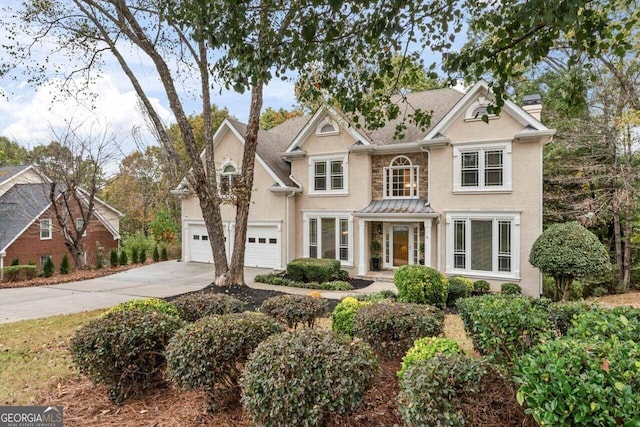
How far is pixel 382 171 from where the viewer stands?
52.6 ft

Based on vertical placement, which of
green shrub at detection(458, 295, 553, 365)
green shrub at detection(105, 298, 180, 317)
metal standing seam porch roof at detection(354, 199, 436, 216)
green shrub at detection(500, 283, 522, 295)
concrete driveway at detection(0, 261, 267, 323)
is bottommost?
concrete driveway at detection(0, 261, 267, 323)

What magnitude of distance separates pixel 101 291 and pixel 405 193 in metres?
12.2

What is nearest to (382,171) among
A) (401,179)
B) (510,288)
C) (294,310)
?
(401,179)

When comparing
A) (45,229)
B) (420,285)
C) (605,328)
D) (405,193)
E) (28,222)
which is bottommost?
(420,285)

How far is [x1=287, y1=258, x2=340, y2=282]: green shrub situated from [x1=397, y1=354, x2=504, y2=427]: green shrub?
37.5ft

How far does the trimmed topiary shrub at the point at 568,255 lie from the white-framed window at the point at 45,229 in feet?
85.1

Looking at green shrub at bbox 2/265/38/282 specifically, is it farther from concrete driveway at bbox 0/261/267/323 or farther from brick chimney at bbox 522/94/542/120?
brick chimney at bbox 522/94/542/120

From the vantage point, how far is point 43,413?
4.00 meters

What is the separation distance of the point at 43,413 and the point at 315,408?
3235 mm

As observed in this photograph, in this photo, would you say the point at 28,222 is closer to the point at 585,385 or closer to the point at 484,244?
the point at 484,244

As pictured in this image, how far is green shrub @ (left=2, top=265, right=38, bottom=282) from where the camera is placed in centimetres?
1491

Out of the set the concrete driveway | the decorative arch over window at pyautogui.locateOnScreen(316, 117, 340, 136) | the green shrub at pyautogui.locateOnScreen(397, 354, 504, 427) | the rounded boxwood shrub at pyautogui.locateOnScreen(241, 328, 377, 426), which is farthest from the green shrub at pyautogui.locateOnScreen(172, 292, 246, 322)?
the decorative arch over window at pyautogui.locateOnScreen(316, 117, 340, 136)

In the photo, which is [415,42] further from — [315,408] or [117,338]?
[117,338]

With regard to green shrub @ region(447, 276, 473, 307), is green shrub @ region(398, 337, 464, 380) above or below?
above
